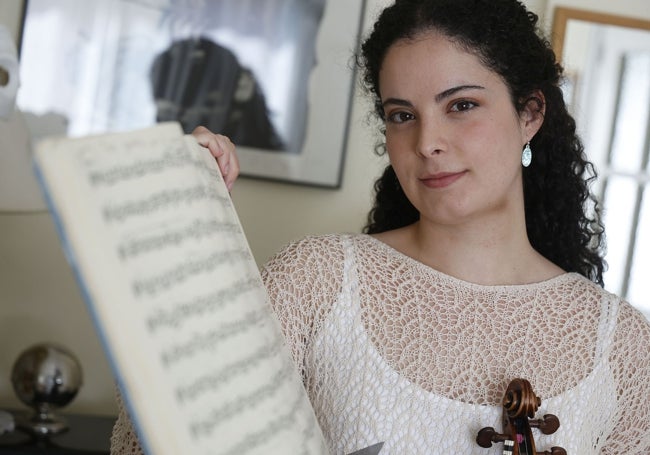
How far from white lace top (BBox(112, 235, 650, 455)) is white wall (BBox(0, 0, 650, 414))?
3.00ft

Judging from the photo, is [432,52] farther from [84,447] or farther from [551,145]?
[84,447]

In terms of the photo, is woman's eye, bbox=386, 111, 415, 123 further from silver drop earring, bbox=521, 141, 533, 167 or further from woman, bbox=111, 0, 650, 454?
silver drop earring, bbox=521, 141, 533, 167

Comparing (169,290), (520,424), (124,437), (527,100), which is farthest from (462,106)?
(169,290)

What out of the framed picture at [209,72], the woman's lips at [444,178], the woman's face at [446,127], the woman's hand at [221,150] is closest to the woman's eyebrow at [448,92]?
the woman's face at [446,127]

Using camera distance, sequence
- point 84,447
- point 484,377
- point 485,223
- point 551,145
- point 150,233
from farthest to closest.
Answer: point 84,447 < point 551,145 < point 485,223 < point 484,377 < point 150,233

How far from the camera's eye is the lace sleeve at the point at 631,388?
1538 millimetres

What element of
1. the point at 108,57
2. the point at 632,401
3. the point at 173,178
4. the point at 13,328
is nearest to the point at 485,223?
the point at 632,401

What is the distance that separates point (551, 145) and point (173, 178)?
121 centimetres

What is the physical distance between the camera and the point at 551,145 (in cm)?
175

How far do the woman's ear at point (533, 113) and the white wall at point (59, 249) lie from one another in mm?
873

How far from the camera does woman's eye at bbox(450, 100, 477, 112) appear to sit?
4.74ft

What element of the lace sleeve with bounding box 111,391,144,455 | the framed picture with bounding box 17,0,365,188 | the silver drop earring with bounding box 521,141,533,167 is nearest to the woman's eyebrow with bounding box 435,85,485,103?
the silver drop earring with bounding box 521,141,533,167

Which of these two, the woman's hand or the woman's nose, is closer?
the woman's hand

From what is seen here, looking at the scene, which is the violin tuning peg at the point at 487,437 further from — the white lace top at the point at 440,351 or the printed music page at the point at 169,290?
the printed music page at the point at 169,290
